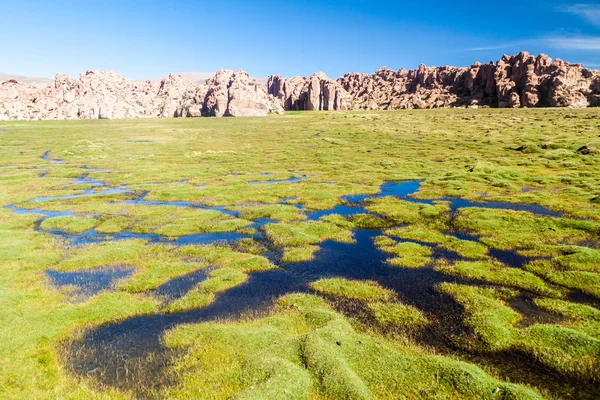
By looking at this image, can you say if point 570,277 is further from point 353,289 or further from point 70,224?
point 70,224

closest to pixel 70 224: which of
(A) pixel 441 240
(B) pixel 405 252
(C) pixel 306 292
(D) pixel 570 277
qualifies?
(C) pixel 306 292

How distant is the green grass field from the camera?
13.1m

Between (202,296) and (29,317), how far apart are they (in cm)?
845

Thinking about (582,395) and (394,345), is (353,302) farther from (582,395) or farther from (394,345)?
(582,395)

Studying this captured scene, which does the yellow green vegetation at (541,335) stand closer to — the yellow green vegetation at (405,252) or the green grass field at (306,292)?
the green grass field at (306,292)

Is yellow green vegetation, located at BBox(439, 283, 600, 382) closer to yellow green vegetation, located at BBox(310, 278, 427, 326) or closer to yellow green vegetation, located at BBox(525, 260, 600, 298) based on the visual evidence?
yellow green vegetation, located at BBox(310, 278, 427, 326)

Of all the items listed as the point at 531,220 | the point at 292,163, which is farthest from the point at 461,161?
the point at 531,220

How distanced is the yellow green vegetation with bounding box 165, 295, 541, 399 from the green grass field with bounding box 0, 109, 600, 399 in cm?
7

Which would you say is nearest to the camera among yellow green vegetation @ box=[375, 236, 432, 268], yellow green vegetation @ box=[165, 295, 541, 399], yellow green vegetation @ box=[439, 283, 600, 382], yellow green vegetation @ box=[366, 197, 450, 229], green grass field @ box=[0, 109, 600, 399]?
yellow green vegetation @ box=[165, 295, 541, 399]

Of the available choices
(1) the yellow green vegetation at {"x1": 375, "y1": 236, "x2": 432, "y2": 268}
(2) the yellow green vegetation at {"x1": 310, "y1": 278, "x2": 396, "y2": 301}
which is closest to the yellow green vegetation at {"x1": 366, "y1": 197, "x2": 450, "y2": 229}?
(1) the yellow green vegetation at {"x1": 375, "y1": 236, "x2": 432, "y2": 268}

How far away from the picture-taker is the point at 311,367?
13.5m

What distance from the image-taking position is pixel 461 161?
246 ft

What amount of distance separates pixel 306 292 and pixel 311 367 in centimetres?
717

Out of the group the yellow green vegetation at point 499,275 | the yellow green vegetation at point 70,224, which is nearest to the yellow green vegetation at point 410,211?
the yellow green vegetation at point 499,275
